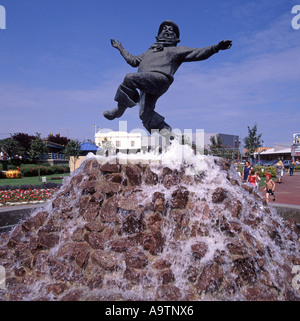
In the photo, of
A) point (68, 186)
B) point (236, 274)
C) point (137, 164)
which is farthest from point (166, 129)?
point (236, 274)

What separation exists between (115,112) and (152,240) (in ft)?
8.91

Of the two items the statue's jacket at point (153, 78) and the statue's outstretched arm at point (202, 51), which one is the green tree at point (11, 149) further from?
the statue's outstretched arm at point (202, 51)

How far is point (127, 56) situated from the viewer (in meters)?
5.40

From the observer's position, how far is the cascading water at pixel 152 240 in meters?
2.81

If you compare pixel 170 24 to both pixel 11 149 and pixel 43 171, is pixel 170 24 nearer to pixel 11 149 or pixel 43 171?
pixel 43 171

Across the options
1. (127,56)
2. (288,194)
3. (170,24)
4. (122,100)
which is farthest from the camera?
(288,194)

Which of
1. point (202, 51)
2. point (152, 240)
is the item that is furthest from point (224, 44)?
point (152, 240)

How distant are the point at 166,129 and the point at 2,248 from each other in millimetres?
3150

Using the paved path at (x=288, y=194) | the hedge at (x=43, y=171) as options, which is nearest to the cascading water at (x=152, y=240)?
the paved path at (x=288, y=194)

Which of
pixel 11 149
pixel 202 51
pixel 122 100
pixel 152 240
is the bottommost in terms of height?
pixel 152 240

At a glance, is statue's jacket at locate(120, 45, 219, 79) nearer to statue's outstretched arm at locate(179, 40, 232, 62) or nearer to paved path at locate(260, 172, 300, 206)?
statue's outstretched arm at locate(179, 40, 232, 62)

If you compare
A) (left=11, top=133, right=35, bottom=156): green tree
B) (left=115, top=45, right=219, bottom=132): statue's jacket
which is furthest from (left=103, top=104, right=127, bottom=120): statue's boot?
(left=11, top=133, right=35, bottom=156): green tree

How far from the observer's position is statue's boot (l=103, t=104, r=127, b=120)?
194 inches
